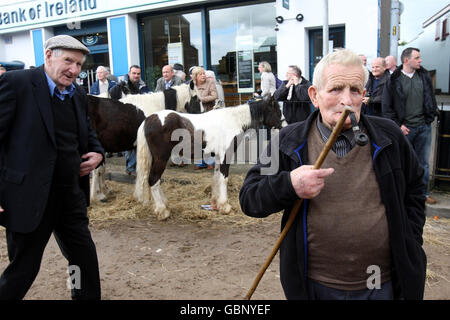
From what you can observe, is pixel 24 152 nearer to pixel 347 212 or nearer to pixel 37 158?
pixel 37 158

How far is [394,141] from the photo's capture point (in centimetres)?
170

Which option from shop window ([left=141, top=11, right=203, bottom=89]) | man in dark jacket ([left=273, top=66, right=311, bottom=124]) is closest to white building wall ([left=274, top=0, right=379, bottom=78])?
man in dark jacket ([left=273, top=66, right=311, bottom=124])

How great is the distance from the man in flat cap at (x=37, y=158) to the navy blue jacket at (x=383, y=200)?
56.7 inches

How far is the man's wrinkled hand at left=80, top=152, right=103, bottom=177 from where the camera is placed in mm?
2873

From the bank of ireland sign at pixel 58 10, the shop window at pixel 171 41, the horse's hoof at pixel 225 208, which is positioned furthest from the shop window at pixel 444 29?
the horse's hoof at pixel 225 208

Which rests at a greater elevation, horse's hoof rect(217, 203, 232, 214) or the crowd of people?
the crowd of people

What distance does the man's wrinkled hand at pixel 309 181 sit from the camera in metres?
1.47

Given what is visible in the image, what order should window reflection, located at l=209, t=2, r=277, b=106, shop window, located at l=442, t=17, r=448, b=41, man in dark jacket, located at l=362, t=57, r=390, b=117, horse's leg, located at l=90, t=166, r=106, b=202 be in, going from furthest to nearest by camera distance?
1. shop window, located at l=442, t=17, r=448, b=41
2. window reflection, located at l=209, t=2, r=277, b=106
3. horse's leg, located at l=90, t=166, r=106, b=202
4. man in dark jacket, located at l=362, t=57, r=390, b=117

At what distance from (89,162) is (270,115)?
3531mm

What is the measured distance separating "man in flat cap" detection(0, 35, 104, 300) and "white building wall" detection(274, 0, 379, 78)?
21.9 feet

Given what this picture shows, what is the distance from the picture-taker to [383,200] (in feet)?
5.32

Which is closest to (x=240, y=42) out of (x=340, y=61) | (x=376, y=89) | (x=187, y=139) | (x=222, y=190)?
(x=376, y=89)

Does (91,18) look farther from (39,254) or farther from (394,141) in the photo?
(394,141)

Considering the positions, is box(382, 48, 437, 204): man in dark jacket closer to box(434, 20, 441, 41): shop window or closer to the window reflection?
the window reflection
